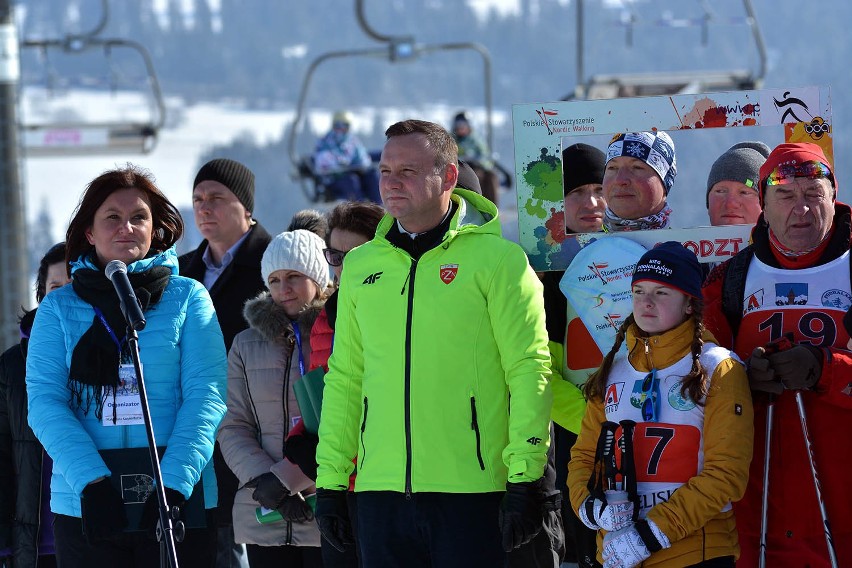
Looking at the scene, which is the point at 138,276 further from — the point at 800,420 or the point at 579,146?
the point at 800,420

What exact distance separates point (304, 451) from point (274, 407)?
418 mm

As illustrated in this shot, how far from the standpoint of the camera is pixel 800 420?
4355 mm

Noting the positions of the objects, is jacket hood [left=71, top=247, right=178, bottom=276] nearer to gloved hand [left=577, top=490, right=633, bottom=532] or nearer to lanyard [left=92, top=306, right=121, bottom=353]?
lanyard [left=92, top=306, right=121, bottom=353]

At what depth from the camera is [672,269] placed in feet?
14.1

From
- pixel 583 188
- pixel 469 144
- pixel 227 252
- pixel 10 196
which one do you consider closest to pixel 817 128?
pixel 583 188

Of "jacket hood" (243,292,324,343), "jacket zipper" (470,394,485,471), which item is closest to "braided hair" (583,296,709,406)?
"jacket zipper" (470,394,485,471)

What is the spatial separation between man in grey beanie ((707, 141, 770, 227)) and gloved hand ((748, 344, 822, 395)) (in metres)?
1.09

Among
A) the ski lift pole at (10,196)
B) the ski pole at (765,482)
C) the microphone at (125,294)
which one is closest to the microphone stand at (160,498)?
the microphone at (125,294)

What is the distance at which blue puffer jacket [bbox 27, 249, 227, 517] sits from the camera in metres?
4.54

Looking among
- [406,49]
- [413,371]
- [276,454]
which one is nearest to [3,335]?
[276,454]

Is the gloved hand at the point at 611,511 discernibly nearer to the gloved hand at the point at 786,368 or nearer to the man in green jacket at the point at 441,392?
the man in green jacket at the point at 441,392

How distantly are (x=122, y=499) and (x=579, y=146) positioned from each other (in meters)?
2.14

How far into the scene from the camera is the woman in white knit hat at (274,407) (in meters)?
5.29

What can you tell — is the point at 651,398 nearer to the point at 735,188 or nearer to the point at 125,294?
the point at 735,188
